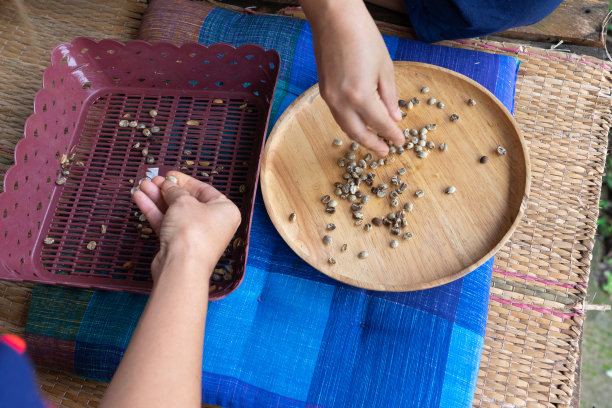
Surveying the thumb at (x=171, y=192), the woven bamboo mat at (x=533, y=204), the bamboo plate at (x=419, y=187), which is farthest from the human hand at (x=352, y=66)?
the woven bamboo mat at (x=533, y=204)

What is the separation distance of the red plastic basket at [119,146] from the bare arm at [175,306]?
14cm

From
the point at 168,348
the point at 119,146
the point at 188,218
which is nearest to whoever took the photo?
the point at 168,348

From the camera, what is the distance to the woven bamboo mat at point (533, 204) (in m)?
1.03

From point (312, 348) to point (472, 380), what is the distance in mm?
342

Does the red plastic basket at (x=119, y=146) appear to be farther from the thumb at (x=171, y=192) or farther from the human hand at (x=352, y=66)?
the human hand at (x=352, y=66)

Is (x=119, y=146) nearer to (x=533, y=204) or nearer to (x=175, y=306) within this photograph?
(x=175, y=306)

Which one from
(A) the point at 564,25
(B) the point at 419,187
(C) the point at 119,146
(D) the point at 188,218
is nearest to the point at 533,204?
(B) the point at 419,187

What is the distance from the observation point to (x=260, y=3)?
1.43 m

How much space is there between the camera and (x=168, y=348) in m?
0.68

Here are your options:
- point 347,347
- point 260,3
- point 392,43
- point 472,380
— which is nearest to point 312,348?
point 347,347

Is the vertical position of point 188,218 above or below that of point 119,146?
below

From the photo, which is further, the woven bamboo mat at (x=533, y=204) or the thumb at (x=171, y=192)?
the woven bamboo mat at (x=533, y=204)

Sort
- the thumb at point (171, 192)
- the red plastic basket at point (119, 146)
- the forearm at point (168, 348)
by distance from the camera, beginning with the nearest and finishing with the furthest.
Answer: the forearm at point (168, 348)
the thumb at point (171, 192)
the red plastic basket at point (119, 146)

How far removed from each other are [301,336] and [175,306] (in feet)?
1.11
